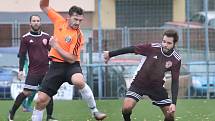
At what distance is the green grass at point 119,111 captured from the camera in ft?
44.4

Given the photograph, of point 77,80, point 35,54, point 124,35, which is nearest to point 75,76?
point 77,80

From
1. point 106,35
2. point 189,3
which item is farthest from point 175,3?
point 106,35

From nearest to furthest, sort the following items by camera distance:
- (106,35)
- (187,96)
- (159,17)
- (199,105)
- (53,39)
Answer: (53,39) → (199,105) → (187,96) → (106,35) → (159,17)

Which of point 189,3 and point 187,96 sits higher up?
point 189,3

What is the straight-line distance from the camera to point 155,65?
10.4 m

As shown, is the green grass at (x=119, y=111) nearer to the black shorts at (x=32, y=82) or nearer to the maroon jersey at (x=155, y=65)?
the black shorts at (x=32, y=82)

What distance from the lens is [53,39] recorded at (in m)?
10.5

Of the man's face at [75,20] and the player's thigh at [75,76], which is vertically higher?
the man's face at [75,20]

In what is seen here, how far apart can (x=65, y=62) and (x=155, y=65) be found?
1332mm

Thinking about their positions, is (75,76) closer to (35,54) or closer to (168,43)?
(168,43)

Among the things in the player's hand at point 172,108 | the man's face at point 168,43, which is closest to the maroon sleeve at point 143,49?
the man's face at point 168,43

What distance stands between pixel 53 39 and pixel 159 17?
13.0m

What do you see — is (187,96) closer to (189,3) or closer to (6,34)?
(189,3)

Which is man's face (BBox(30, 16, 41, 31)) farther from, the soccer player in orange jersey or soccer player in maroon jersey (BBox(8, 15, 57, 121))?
the soccer player in orange jersey
